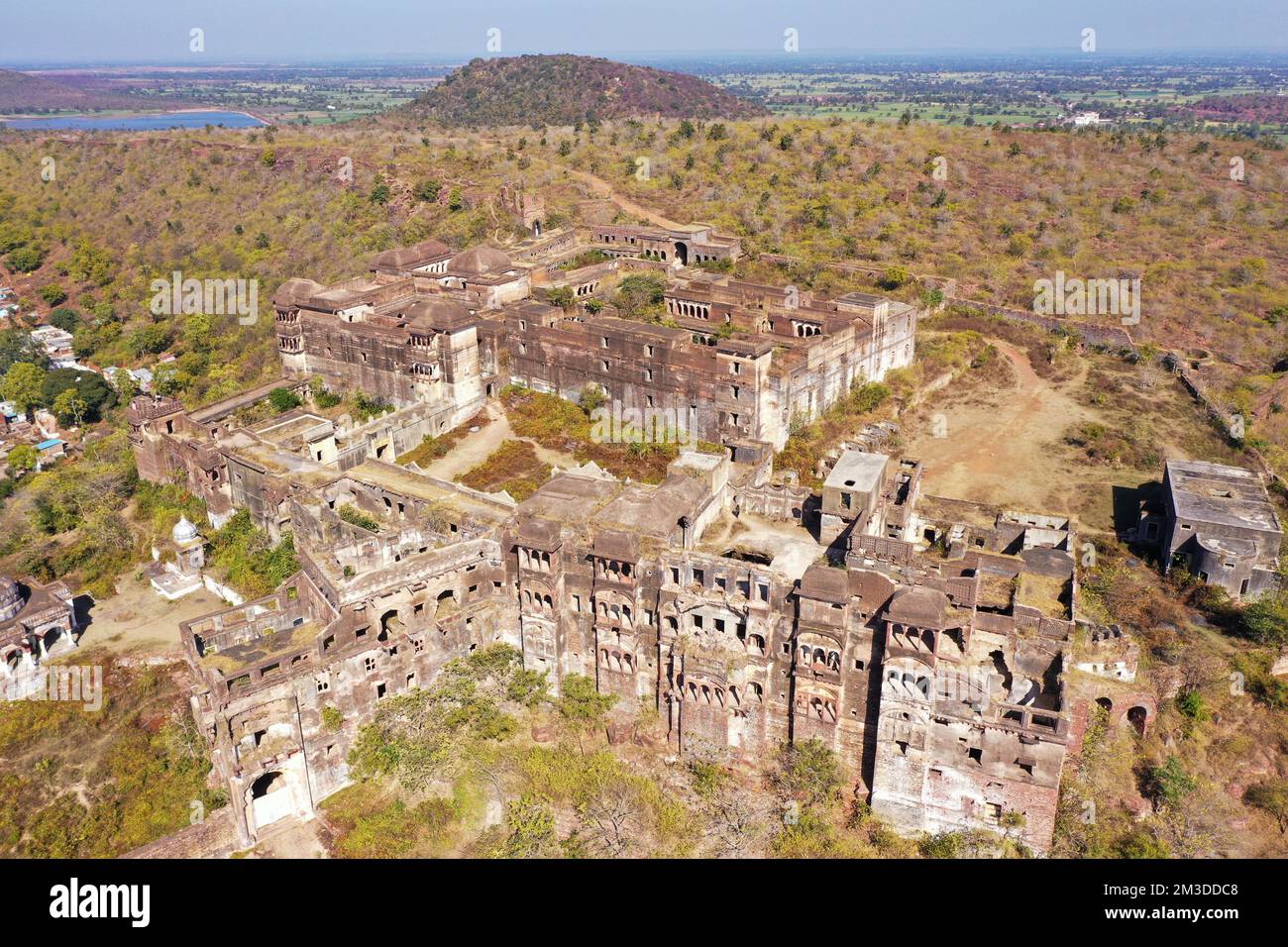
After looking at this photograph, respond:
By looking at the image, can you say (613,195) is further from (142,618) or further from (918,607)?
(918,607)

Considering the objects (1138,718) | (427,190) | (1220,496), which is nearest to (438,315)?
(1138,718)

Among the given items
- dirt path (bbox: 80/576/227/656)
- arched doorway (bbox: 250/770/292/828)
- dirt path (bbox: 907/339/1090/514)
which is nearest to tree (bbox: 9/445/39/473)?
dirt path (bbox: 80/576/227/656)

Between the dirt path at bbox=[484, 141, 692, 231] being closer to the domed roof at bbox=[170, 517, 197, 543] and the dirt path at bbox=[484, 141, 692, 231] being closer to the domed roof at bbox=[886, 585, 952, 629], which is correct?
the domed roof at bbox=[170, 517, 197, 543]

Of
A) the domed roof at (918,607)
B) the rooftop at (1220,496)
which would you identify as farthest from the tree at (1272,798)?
the domed roof at (918,607)

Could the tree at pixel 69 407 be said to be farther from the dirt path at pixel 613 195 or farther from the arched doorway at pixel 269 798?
the dirt path at pixel 613 195

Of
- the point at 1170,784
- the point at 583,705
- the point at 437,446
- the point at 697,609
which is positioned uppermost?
the point at 437,446

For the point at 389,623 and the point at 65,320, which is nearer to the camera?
the point at 389,623
